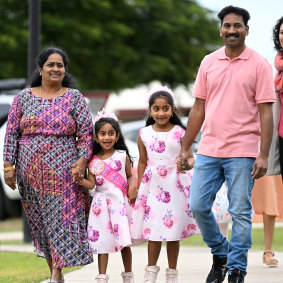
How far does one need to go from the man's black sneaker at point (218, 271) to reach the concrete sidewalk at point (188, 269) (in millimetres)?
512

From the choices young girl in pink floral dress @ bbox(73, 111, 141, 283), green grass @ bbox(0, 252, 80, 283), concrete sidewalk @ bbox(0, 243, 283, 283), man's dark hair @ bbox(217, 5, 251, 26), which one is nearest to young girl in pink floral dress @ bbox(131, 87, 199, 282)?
young girl in pink floral dress @ bbox(73, 111, 141, 283)

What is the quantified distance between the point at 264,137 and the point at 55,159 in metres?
1.58

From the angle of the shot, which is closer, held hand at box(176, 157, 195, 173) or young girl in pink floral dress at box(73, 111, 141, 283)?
held hand at box(176, 157, 195, 173)

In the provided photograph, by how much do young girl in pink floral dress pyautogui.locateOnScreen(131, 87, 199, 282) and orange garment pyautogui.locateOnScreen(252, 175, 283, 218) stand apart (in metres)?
1.76

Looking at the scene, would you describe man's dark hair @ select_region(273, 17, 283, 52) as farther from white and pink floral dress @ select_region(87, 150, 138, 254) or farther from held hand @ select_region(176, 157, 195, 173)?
white and pink floral dress @ select_region(87, 150, 138, 254)

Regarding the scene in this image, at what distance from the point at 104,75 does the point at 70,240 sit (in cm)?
2280

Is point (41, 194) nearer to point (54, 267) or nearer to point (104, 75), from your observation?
point (54, 267)

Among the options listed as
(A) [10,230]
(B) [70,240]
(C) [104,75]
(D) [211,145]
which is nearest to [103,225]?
(B) [70,240]

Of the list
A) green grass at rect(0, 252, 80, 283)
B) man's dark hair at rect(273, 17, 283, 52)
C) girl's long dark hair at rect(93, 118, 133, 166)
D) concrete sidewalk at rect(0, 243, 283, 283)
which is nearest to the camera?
man's dark hair at rect(273, 17, 283, 52)

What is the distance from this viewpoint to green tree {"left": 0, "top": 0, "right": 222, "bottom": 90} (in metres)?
28.0

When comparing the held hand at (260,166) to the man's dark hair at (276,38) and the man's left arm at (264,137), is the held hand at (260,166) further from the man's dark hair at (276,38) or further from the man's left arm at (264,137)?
the man's dark hair at (276,38)

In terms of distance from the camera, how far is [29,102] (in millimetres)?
7531

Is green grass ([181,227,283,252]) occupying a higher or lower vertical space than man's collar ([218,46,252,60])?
lower

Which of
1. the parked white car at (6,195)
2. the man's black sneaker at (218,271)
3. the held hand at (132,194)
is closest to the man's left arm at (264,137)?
the man's black sneaker at (218,271)
